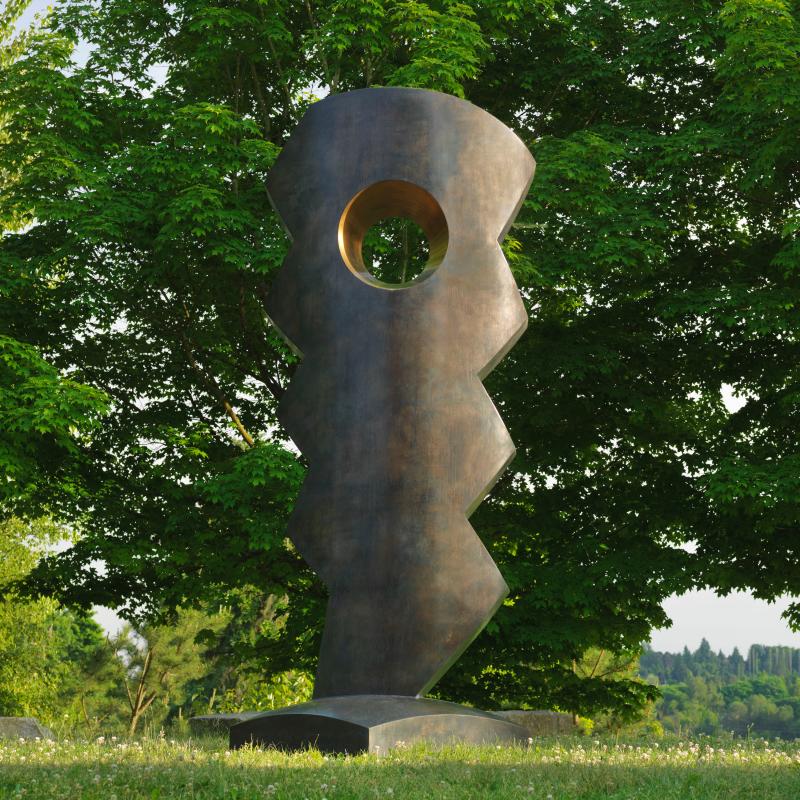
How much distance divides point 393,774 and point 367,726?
49.3 inches

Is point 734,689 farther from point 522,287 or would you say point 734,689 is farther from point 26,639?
point 522,287

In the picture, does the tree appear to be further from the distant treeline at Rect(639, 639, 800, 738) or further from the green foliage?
the distant treeline at Rect(639, 639, 800, 738)

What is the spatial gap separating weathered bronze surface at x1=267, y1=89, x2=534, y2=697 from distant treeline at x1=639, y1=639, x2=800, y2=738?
21.3 metres

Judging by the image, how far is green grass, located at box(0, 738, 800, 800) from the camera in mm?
4336

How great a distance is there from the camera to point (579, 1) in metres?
15.4

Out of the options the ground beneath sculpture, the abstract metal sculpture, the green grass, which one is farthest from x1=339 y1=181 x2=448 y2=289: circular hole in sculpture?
the ground beneath sculpture

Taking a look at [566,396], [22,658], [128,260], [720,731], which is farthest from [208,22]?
[22,658]

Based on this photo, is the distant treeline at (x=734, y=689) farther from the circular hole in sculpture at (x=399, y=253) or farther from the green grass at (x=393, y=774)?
the green grass at (x=393, y=774)

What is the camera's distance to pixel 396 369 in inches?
297

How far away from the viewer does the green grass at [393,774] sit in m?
4.34

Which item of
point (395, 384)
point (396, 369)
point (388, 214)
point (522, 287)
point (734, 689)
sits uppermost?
point (522, 287)

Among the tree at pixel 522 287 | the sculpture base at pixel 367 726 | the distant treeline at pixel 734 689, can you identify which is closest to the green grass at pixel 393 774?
the sculpture base at pixel 367 726

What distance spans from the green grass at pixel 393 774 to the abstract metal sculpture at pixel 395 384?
3.51 feet

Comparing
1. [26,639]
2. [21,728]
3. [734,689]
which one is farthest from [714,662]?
[21,728]
